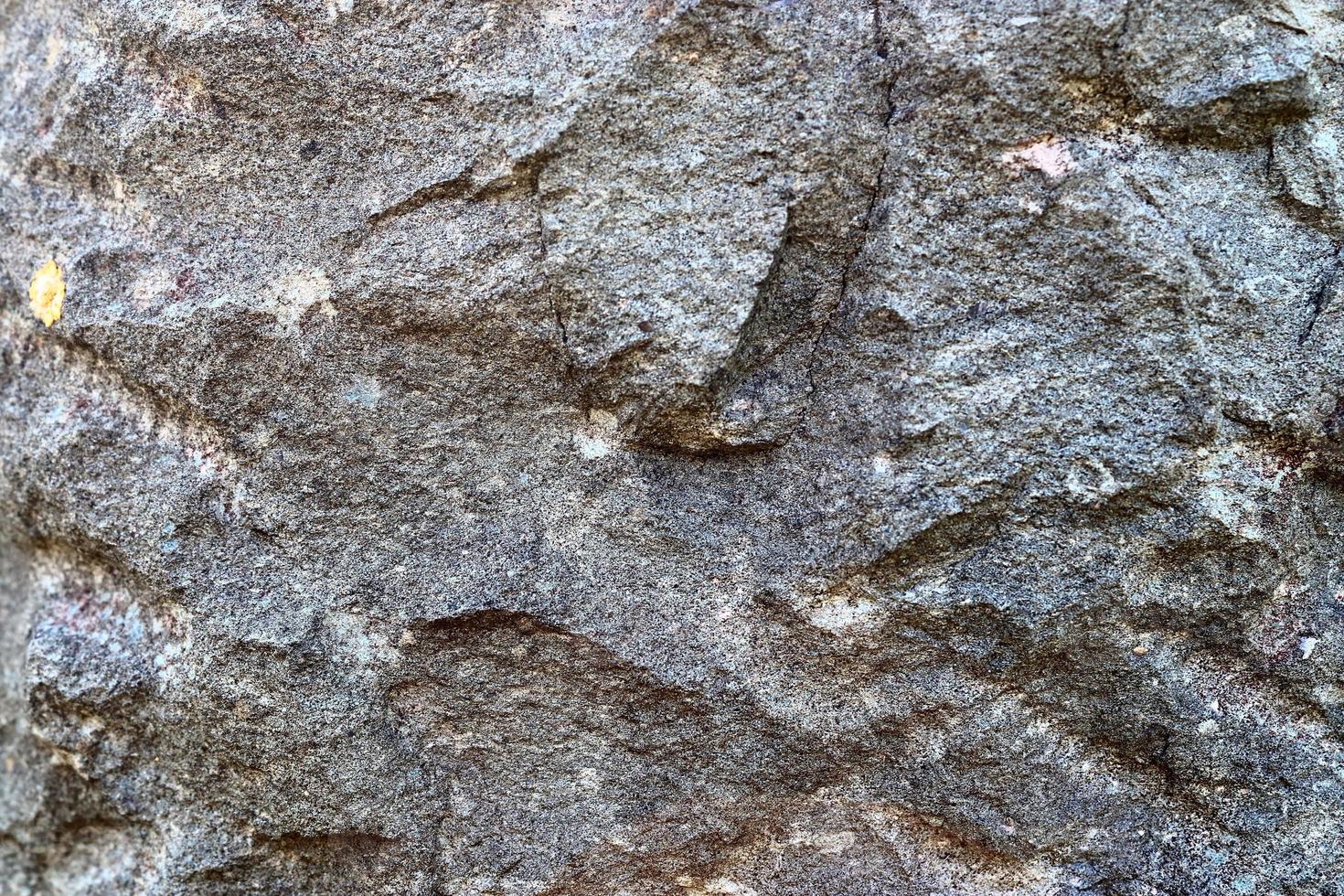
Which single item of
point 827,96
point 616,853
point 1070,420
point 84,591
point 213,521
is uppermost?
point 827,96

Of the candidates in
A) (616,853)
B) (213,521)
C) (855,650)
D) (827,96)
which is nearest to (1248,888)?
(855,650)

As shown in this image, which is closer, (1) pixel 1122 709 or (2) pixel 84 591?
(1) pixel 1122 709

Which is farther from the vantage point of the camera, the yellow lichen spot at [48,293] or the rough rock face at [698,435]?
the yellow lichen spot at [48,293]

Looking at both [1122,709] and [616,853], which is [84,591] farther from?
[1122,709]

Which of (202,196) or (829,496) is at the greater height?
(202,196)

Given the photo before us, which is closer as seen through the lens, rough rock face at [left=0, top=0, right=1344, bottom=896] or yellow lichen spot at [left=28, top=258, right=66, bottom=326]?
rough rock face at [left=0, top=0, right=1344, bottom=896]
